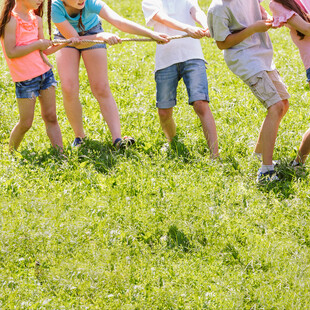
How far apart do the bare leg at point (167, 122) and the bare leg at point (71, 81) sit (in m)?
0.83

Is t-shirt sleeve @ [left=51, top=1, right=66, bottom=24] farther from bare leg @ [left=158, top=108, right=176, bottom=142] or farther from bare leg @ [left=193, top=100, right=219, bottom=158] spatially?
bare leg @ [left=193, top=100, right=219, bottom=158]

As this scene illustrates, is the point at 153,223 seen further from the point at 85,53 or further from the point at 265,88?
the point at 85,53

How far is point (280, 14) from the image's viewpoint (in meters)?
4.65

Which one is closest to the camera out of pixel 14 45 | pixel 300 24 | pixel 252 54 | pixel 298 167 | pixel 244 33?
pixel 300 24

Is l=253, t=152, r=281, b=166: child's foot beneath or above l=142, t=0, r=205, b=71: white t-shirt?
beneath

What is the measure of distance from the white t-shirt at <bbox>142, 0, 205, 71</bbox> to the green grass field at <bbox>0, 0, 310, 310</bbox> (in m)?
0.80

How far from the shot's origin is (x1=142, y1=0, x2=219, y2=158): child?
17.3ft

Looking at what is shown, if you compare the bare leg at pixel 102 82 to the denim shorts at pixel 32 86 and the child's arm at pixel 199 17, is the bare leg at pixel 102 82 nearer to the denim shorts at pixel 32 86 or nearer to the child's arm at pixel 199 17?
the denim shorts at pixel 32 86

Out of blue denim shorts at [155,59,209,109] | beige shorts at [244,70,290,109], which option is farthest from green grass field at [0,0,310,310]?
beige shorts at [244,70,290,109]

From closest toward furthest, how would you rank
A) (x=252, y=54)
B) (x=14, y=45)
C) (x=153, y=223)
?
(x=153, y=223) → (x=252, y=54) → (x=14, y=45)

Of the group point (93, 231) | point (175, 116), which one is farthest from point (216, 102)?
point (93, 231)

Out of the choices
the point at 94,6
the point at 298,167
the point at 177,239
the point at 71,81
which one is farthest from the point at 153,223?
the point at 94,6

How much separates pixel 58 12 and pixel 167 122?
1435 millimetres

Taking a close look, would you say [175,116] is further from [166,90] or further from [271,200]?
[271,200]
